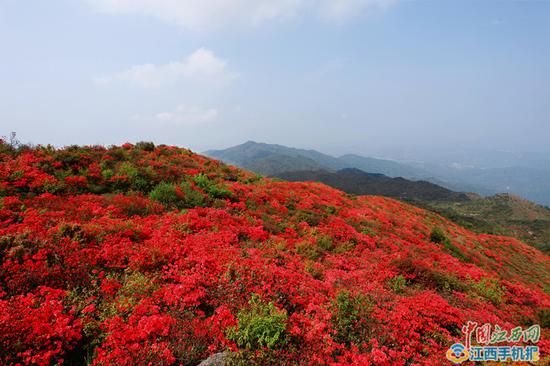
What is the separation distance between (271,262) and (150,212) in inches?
236

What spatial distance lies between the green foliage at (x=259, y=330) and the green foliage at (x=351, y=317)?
4.50 feet

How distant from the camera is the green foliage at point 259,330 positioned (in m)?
4.95

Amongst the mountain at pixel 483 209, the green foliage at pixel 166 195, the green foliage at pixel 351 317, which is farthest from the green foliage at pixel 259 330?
the mountain at pixel 483 209

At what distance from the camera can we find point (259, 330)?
203 inches

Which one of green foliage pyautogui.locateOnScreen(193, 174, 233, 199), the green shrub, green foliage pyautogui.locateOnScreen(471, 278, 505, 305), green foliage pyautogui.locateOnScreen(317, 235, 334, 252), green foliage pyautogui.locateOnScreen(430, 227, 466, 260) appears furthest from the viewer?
green foliage pyautogui.locateOnScreen(430, 227, 466, 260)

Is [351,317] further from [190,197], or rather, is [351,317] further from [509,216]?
[509,216]

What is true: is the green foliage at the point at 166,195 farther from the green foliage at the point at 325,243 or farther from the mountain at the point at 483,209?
the mountain at the point at 483,209

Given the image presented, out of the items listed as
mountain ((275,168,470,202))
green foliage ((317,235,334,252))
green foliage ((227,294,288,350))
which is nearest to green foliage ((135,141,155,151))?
green foliage ((317,235,334,252))

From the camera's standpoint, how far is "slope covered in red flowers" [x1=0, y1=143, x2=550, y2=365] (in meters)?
4.77

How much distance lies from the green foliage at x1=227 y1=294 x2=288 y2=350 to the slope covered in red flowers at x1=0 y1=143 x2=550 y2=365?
0.03 m

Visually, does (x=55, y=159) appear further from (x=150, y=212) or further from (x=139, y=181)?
(x=150, y=212)

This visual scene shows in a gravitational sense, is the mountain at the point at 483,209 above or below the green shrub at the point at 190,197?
below

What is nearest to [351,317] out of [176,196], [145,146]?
[176,196]

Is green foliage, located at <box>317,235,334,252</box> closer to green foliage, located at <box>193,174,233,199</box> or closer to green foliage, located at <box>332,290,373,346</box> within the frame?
green foliage, located at <box>332,290,373,346</box>
